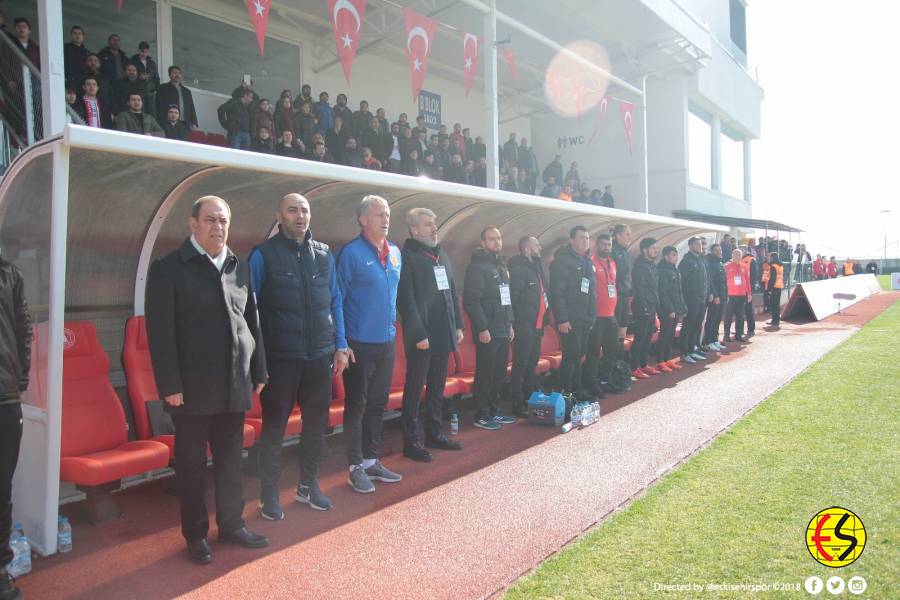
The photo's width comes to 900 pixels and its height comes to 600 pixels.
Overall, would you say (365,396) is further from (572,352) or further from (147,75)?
(147,75)

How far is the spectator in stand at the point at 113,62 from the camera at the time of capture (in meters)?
7.58

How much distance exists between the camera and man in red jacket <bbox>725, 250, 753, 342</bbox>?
11.0m

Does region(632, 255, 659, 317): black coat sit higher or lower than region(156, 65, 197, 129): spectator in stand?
lower

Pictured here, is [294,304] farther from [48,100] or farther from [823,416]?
[823,416]

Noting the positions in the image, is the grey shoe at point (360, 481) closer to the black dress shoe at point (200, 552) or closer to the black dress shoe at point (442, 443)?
the black dress shoe at point (442, 443)

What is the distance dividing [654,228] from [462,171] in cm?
402

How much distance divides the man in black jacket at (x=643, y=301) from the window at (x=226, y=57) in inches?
290

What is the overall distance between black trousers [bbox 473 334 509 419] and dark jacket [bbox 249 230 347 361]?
228 cm

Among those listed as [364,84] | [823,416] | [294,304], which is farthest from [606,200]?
[294,304]

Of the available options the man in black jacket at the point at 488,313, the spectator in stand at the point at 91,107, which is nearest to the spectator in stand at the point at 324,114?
the spectator in stand at the point at 91,107

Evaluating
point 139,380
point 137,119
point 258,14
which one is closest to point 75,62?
point 137,119

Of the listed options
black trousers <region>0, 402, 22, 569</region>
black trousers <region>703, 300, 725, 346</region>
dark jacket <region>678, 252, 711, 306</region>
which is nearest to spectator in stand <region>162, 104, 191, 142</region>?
black trousers <region>0, 402, 22, 569</region>

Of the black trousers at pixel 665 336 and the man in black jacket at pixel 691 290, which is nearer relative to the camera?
the black trousers at pixel 665 336

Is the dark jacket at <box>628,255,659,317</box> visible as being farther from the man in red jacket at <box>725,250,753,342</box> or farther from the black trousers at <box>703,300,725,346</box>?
the man in red jacket at <box>725,250,753,342</box>
